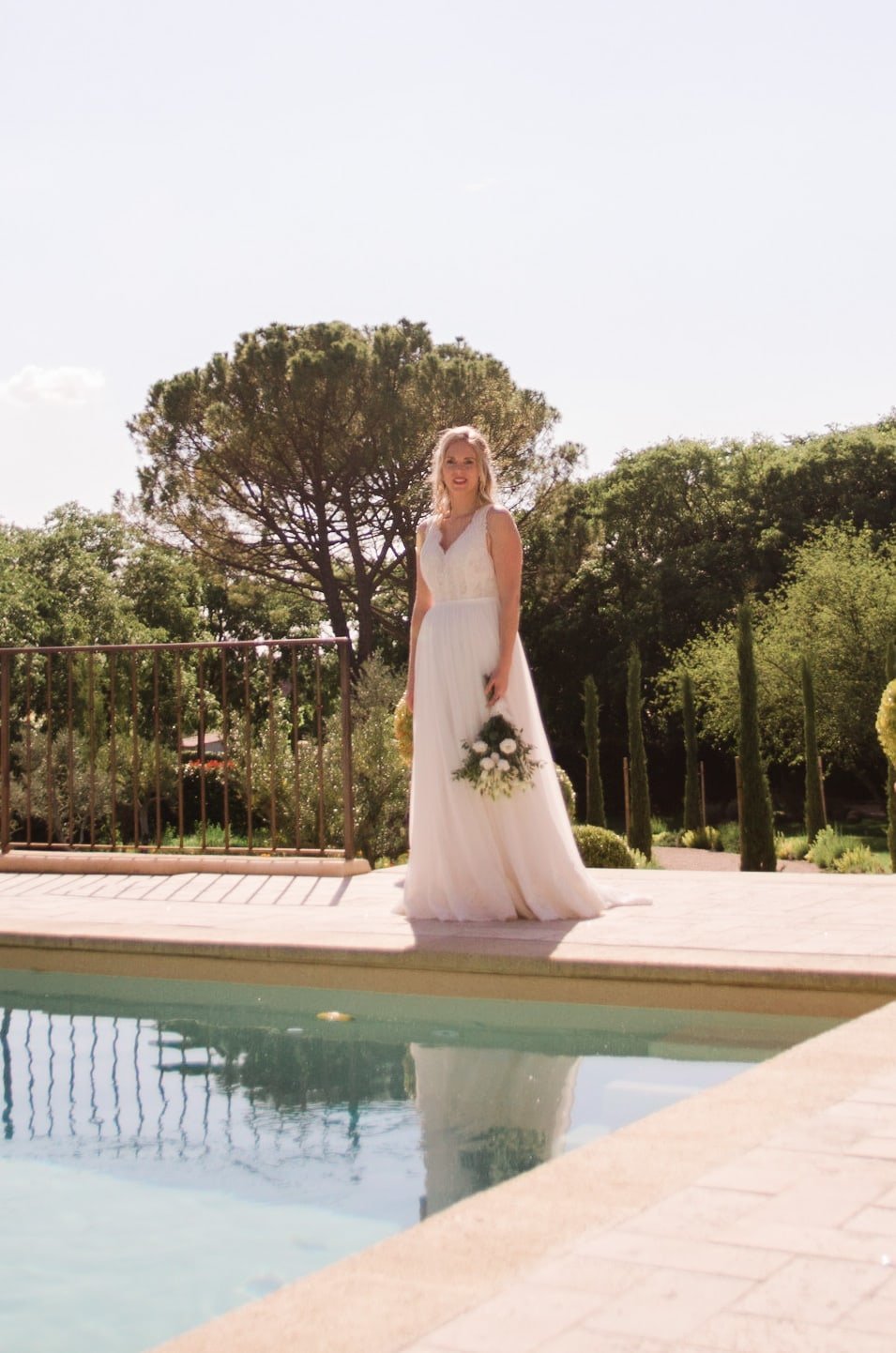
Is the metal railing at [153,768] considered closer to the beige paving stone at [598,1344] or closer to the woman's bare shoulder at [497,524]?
the woman's bare shoulder at [497,524]

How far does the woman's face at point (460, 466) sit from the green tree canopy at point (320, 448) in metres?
16.3

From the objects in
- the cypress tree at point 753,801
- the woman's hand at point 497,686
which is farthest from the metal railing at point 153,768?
the cypress tree at point 753,801

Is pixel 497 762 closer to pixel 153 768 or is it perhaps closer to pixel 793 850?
pixel 153 768

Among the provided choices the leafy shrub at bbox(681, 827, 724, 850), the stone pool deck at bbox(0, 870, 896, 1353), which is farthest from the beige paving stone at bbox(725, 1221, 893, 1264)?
the leafy shrub at bbox(681, 827, 724, 850)

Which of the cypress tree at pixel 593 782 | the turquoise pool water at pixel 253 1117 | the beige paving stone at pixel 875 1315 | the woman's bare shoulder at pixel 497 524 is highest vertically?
the woman's bare shoulder at pixel 497 524

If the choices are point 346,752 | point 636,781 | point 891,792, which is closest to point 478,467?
point 346,752

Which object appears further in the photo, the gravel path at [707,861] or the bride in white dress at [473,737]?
the gravel path at [707,861]

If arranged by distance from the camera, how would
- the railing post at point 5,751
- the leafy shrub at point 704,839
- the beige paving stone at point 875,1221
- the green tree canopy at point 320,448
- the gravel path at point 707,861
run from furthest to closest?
the leafy shrub at point 704,839 < the green tree canopy at point 320,448 < the gravel path at point 707,861 < the railing post at point 5,751 < the beige paving stone at point 875,1221

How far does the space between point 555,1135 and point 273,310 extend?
820 inches

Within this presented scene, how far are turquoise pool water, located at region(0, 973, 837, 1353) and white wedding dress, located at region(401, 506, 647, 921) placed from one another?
35.0 inches

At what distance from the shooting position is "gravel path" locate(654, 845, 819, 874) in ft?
62.1

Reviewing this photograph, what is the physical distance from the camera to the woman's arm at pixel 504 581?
4.93m

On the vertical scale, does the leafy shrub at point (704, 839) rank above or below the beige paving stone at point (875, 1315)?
below

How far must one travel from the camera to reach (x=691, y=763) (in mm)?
20922
